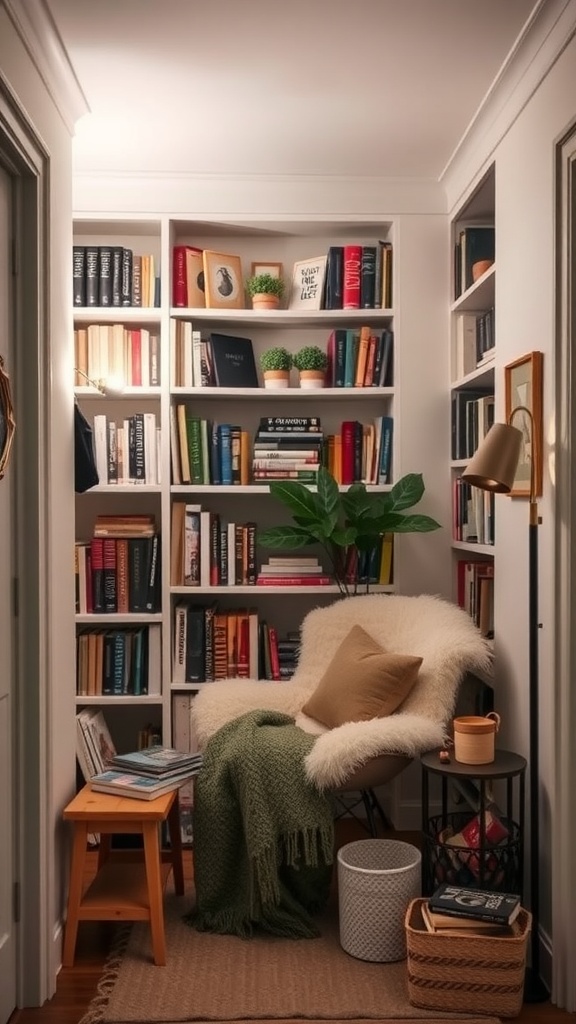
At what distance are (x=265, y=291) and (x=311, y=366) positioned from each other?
372mm

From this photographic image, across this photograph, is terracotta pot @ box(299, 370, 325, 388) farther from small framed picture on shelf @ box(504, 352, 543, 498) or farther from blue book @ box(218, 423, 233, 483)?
small framed picture on shelf @ box(504, 352, 543, 498)

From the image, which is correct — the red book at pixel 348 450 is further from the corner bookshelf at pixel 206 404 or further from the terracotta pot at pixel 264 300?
the terracotta pot at pixel 264 300

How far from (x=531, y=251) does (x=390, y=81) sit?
2.43ft

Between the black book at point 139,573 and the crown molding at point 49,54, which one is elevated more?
the crown molding at point 49,54

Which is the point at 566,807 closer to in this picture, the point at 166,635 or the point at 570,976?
the point at 570,976

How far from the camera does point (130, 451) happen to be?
12.7 ft

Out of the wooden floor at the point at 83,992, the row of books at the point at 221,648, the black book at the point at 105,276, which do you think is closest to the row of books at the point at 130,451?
the black book at the point at 105,276

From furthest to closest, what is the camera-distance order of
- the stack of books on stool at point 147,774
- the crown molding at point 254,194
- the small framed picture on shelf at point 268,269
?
the small framed picture on shelf at point 268,269 → the crown molding at point 254,194 → the stack of books on stool at point 147,774

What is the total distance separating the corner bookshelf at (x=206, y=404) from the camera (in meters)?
3.86

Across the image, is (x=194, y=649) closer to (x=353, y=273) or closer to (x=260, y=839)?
(x=260, y=839)

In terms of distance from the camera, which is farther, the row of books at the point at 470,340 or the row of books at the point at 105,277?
the row of books at the point at 105,277

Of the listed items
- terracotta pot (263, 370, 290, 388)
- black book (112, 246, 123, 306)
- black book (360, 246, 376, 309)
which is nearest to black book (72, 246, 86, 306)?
black book (112, 246, 123, 306)

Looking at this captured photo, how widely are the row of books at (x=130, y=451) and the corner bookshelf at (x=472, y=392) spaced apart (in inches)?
48.9

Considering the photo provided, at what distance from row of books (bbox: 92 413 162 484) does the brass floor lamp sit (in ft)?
5.25
